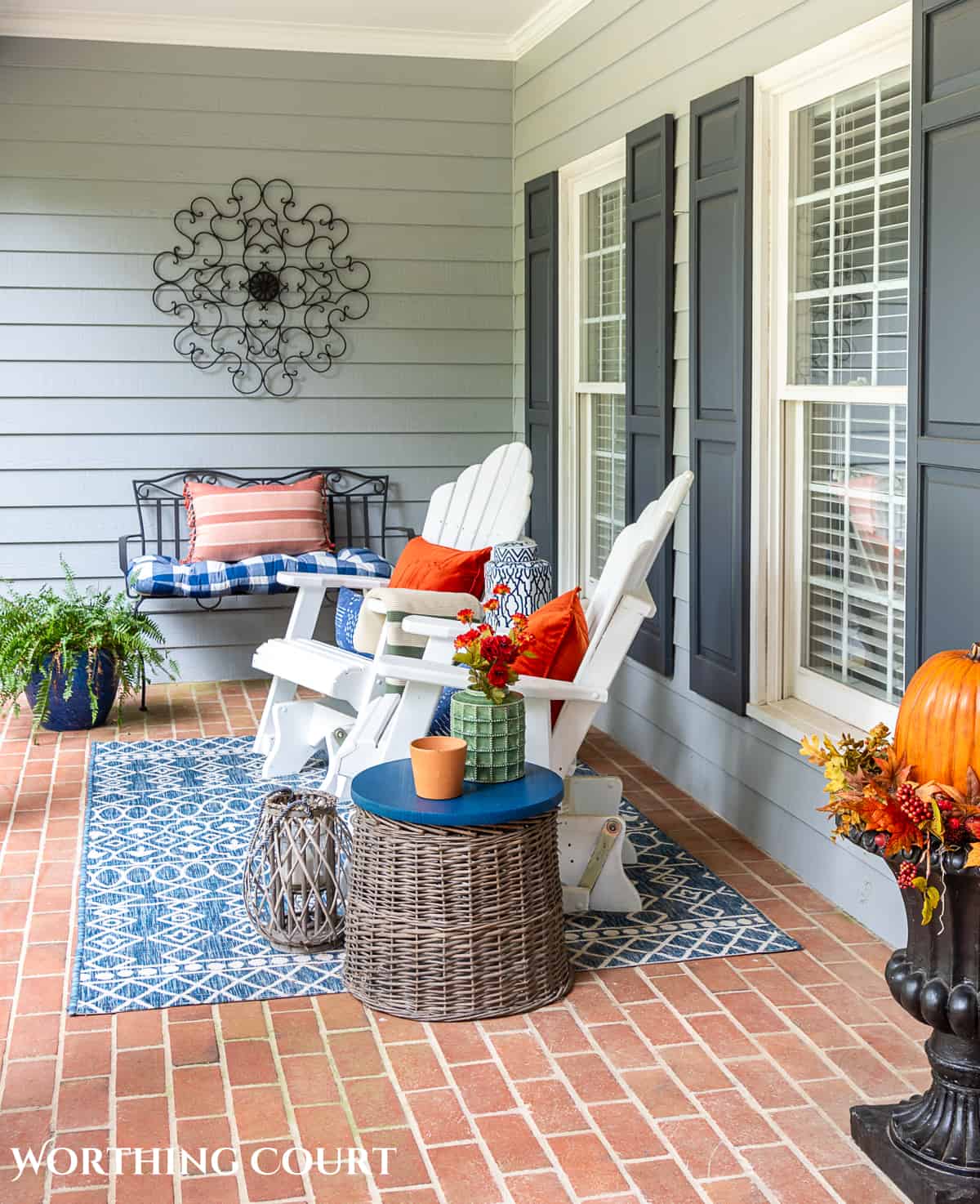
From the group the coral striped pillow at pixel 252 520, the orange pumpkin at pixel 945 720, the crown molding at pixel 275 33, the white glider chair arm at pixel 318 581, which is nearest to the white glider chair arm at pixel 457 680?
the orange pumpkin at pixel 945 720

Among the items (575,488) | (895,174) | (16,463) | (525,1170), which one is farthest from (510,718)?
(16,463)

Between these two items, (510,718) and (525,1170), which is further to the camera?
(510,718)

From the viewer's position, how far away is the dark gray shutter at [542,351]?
19.6ft

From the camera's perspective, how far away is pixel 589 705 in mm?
3707

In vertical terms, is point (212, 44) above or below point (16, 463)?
above

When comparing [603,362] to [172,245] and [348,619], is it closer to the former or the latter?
[348,619]

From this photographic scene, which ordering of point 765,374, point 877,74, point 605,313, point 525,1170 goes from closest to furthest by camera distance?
point 525,1170 < point 877,74 < point 765,374 < point 605,313

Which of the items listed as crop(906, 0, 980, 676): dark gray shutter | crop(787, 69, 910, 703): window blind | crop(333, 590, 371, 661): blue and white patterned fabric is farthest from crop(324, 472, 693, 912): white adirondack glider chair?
crop(333, 590, 371, 661): blue and white patterned fabric

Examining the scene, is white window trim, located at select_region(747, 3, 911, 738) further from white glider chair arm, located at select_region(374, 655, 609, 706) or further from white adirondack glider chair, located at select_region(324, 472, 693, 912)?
white glider chair arm, located at select_region(374, 655, 609, 706)

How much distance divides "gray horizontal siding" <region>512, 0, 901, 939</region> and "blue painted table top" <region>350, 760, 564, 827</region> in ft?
3.04

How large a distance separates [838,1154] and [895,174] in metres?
2.26

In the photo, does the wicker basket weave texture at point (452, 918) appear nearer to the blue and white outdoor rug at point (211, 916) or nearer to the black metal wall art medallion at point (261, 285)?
the blue and white outdoor rug at point (211, 916)

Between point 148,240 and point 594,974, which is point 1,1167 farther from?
point 148,240

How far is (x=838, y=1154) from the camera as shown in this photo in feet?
8.07
